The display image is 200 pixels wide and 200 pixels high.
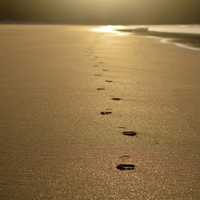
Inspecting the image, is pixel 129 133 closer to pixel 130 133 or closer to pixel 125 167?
pixel 130 133

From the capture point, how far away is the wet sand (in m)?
1.58

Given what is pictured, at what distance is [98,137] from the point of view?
7.09 feet

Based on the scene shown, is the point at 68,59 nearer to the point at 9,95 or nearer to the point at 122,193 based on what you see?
the point at 9,95

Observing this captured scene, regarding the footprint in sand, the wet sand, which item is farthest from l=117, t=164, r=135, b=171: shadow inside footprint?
the footprint in sand

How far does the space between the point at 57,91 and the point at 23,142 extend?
4.19 ft

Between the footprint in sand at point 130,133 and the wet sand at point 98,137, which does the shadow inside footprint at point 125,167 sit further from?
the footprint in sand at point 130,133

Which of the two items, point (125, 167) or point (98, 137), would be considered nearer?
point (125, 167)

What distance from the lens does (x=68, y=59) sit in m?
5.66

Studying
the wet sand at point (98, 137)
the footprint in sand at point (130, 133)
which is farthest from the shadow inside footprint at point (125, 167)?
the footprint in sand at point (130, 133)

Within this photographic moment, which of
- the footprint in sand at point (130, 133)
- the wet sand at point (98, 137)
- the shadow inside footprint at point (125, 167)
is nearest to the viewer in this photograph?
the wet sand at point (98, 137)

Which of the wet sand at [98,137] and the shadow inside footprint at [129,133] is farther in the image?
the shadow inside footprint at [129,133]

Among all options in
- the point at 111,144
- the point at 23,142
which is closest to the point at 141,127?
the point at 111,144

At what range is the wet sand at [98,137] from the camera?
1.58m

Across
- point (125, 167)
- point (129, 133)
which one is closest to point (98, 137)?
point (129, 133)
